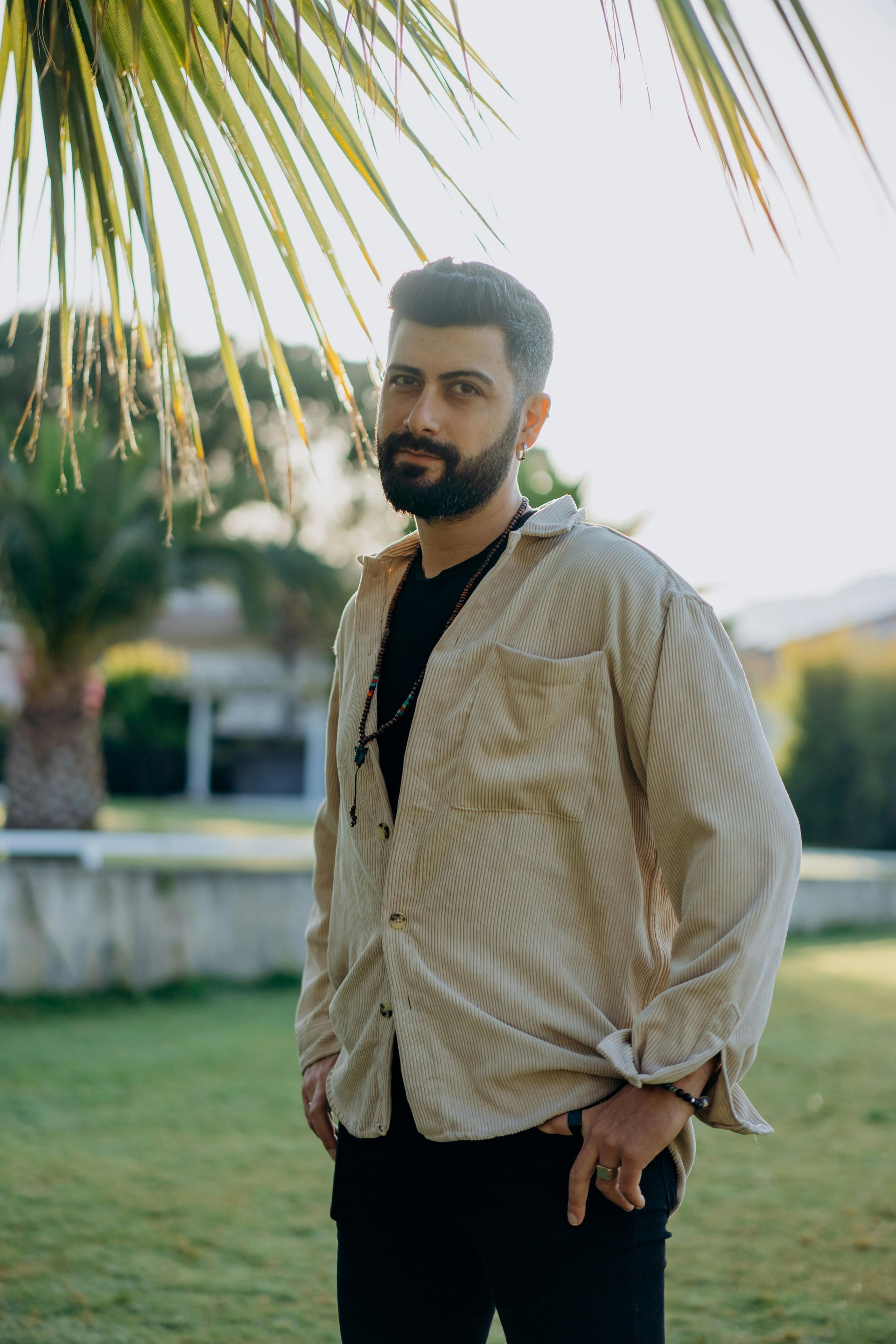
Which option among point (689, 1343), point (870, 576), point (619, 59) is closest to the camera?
point (619, 59)

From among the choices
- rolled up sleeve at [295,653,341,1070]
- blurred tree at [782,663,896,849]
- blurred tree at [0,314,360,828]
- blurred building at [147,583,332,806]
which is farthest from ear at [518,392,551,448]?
blurred building at [147,583,332,806]

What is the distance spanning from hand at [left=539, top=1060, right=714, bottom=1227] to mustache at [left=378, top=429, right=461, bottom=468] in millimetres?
957

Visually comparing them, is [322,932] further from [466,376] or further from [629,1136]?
[466,376]

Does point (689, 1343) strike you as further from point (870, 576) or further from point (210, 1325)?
point (870, 576)

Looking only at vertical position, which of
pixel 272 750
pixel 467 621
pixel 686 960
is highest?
pixel 467 621

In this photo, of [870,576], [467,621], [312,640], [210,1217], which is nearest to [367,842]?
[467,621]

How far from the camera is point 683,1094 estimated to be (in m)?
1.44

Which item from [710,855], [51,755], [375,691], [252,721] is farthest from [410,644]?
[252,721]

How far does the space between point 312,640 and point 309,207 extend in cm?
3060

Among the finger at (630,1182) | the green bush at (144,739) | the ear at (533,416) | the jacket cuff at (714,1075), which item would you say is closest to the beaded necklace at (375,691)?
the ear at (533,416)

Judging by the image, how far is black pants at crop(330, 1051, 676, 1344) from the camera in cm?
150

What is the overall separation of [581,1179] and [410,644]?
0.87m

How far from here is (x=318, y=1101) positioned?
2.00 meters

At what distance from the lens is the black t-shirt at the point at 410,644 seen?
184 centimetres
